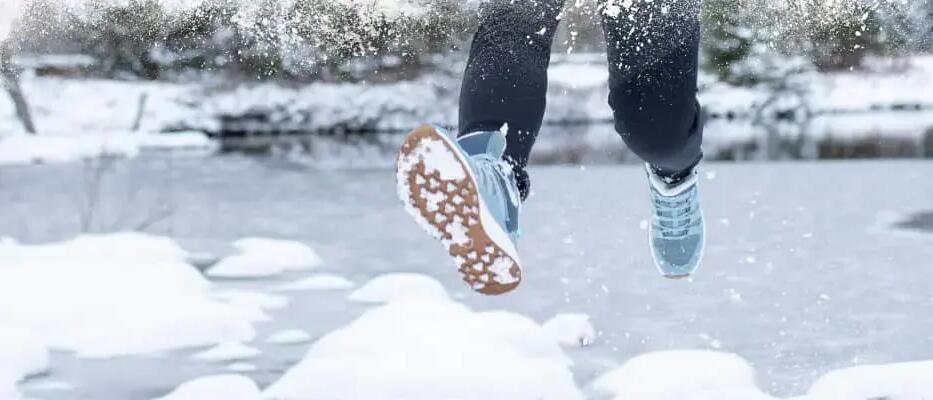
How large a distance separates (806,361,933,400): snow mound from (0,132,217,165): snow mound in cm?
872

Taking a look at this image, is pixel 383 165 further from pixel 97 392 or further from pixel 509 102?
pixel 509 102

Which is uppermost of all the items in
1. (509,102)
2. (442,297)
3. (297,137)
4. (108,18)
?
(509,102)

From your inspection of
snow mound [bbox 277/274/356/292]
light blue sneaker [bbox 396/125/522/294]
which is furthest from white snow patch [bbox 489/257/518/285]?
snow mound [bbox 277/274/356/292]

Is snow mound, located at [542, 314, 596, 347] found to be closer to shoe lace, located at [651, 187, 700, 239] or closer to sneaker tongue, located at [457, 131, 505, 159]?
shoe lace, located at [651, 187, 700, 239]

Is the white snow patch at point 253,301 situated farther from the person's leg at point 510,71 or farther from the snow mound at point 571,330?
the person's leg at point 510,71

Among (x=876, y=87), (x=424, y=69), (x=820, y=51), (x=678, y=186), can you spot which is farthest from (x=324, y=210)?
(x=876, y=87)

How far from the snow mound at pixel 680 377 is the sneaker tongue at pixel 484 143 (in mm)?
1201

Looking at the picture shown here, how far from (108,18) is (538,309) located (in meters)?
4.05

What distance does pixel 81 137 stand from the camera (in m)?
12.8

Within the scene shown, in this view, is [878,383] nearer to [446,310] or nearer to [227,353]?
[446,310]

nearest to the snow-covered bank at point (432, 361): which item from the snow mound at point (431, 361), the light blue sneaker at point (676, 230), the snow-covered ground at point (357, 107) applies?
the snow mound at point (431, 361)

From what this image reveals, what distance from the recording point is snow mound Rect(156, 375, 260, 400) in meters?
2.78

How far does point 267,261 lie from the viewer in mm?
4945

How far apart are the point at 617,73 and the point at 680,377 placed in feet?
4.78
